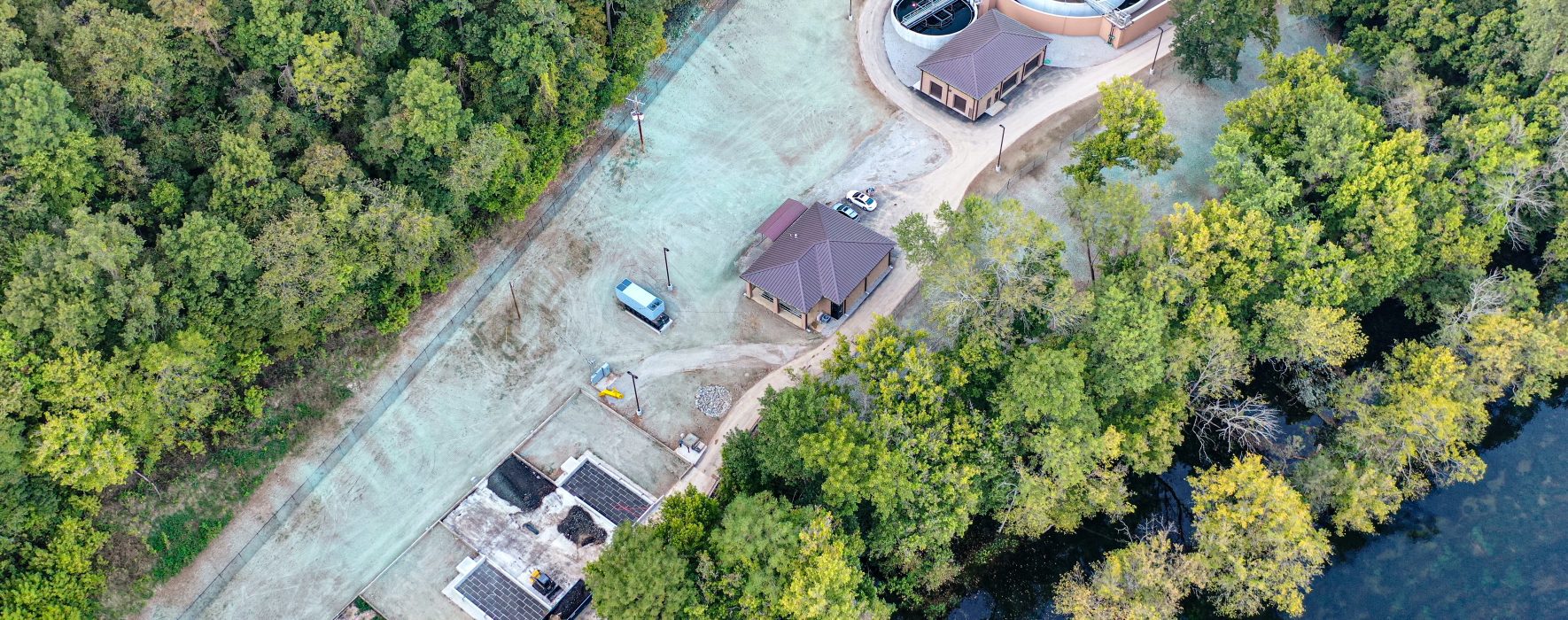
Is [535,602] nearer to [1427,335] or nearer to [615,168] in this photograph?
[615,168]

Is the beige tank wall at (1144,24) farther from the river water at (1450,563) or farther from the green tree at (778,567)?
the green tree at (778,567)

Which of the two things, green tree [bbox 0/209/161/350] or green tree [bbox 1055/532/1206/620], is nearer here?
green tree [bbox 0/209/161/350]

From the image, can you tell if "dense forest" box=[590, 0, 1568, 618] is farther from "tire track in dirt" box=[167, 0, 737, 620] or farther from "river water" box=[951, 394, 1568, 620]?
"tire track in dirt" box=[167, 0, 737, 620]

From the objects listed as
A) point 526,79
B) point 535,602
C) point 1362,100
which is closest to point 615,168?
point 526,79

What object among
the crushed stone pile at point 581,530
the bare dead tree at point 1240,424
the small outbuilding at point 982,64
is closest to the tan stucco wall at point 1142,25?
the small outbuilding at point 982,64

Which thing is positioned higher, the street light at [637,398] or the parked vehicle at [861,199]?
the parked vehicle at [861,199]

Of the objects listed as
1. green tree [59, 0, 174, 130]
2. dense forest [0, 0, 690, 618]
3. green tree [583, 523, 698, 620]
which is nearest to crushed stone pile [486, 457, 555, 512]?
green tree [583, 523, 698, 620]
